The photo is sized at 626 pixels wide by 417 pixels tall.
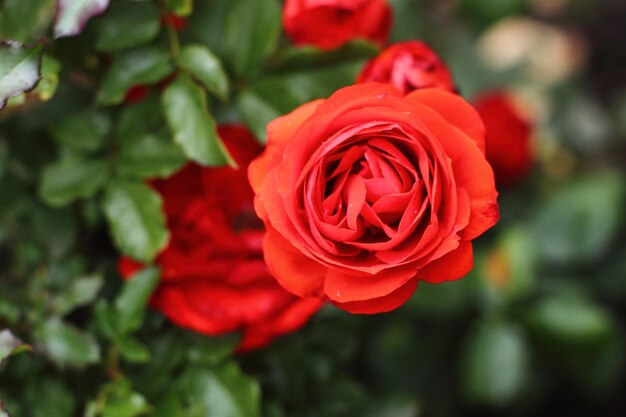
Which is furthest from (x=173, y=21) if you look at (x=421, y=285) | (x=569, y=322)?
(x=569, y=322)

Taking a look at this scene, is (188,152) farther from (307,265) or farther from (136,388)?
(136,388)

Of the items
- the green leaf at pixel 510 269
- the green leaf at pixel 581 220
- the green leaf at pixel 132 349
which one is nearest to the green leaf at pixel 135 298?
the green leaf at pixel 132 349

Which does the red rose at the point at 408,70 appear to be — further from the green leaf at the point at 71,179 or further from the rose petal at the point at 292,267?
the green leaf at the point at 71,179

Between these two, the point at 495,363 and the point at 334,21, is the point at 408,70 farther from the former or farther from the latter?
the point at 495,363

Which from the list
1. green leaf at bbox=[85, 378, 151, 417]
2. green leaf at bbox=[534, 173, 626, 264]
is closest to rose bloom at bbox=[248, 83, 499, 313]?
green leaf at bbox=[85, 378, 151, 417]

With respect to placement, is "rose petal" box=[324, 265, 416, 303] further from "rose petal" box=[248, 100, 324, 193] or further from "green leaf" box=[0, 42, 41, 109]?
"green leaf" box=[0, 42, 41, 109]

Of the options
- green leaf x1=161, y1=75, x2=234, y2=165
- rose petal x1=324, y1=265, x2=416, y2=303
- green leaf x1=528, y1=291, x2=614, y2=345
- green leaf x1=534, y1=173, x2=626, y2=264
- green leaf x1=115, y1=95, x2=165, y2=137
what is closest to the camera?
rose petal x1=324, y1=265, x2=416, y2=303

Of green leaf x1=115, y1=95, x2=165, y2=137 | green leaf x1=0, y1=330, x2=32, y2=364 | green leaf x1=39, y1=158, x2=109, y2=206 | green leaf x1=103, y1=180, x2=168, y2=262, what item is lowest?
green leaf x1=103, y1=180, x2=168, y2=262
